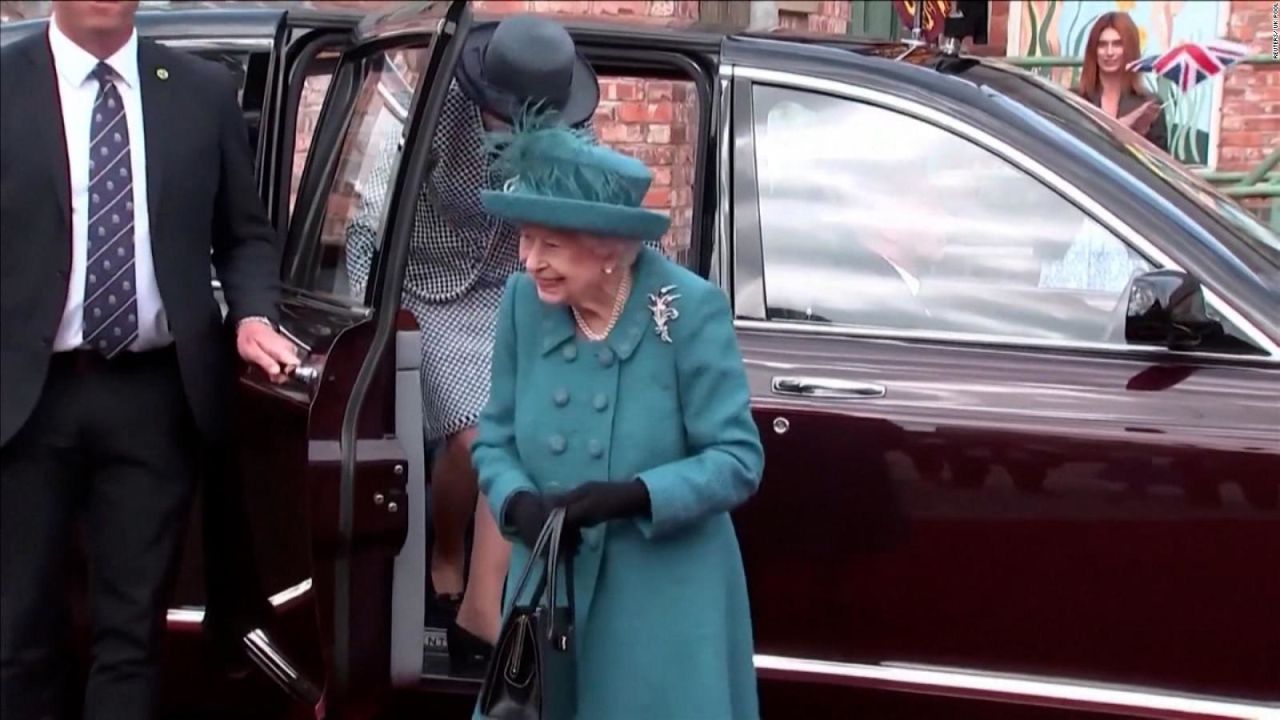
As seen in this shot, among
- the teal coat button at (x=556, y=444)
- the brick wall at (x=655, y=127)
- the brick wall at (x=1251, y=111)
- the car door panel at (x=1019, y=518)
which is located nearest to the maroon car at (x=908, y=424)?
the car door panel at (x=1019, y=518)

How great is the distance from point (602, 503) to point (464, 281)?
4.13 ft

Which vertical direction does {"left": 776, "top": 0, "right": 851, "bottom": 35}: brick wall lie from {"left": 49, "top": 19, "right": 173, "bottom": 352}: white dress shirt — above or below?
above

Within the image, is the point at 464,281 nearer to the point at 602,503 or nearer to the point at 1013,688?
the point at 602,503

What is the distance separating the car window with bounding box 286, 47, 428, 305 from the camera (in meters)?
3.66

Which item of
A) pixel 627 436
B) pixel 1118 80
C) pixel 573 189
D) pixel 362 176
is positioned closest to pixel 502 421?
pixel 627 436

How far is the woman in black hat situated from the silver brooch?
0.89 m

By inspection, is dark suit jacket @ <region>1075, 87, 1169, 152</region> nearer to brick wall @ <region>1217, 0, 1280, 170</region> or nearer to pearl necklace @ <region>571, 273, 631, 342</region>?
brick wall @ <region>1217, 0, 1280, 170</region>

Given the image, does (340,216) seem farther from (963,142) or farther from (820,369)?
(963,142)

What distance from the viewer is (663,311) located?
2789 mm

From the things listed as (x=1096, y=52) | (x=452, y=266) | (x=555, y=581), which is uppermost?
(x=1096, y=52)

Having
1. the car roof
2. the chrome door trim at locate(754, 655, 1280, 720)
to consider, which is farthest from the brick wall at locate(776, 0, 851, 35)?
the chrome door trim at locate(754, 655, 1280, 720)

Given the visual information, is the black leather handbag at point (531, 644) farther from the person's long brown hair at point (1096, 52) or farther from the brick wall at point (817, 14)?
the brick wall at point (817, 14)

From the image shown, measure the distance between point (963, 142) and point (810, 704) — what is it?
4.01ft

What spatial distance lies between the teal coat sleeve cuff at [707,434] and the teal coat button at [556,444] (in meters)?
0.17
